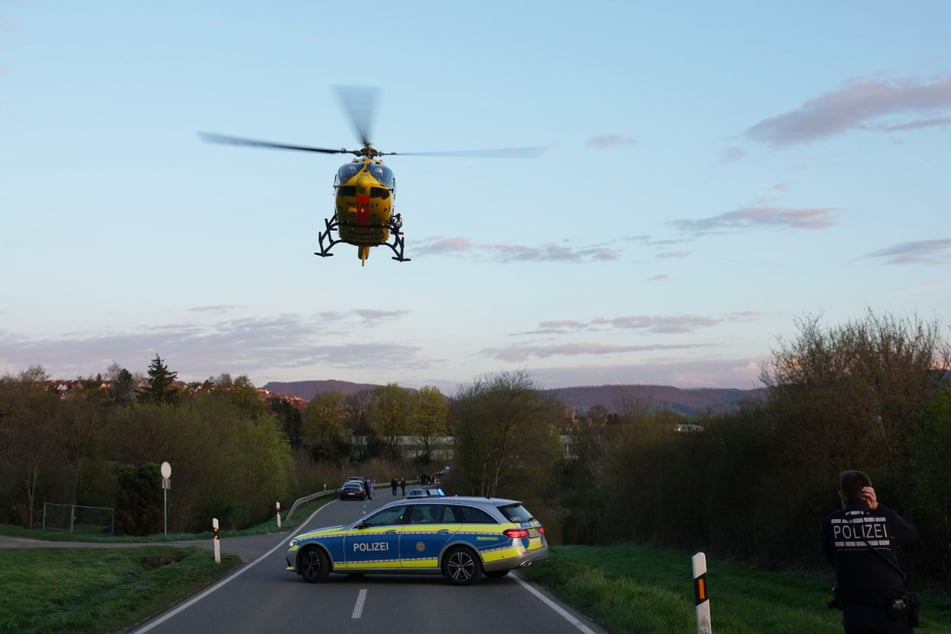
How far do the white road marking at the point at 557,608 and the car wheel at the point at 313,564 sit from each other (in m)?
3.47

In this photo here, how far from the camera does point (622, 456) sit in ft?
139

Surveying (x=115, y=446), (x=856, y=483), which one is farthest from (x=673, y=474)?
(x=115, y=446)

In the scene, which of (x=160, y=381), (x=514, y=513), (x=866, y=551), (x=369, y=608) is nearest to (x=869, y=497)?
(x=866, y=551)

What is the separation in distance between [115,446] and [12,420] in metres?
5.93

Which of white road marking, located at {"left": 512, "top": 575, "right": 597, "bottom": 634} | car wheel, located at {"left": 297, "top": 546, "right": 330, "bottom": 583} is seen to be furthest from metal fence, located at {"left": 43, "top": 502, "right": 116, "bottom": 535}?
Result: white road marking, located at {"left": 512, "top": 575, "right": 597, "bottom": 634}

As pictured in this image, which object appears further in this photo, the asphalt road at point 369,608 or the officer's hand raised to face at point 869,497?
the asphalt road at point 369,608

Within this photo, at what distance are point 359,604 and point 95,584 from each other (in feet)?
22.1

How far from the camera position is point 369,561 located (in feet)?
55.4

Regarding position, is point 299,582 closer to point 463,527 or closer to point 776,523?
point 463,527

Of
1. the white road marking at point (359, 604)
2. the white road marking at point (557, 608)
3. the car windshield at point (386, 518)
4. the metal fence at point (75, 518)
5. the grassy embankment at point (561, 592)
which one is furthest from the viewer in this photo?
the metal fence at point (75, 518)

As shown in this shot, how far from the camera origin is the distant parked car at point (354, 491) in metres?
69.1

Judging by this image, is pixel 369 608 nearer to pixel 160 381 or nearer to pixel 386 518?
pixel 386 518

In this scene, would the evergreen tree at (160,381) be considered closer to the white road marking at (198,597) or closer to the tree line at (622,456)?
the tree line at (622,456)

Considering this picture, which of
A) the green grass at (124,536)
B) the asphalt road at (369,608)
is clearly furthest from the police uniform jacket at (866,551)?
the green grass at (124,536)
